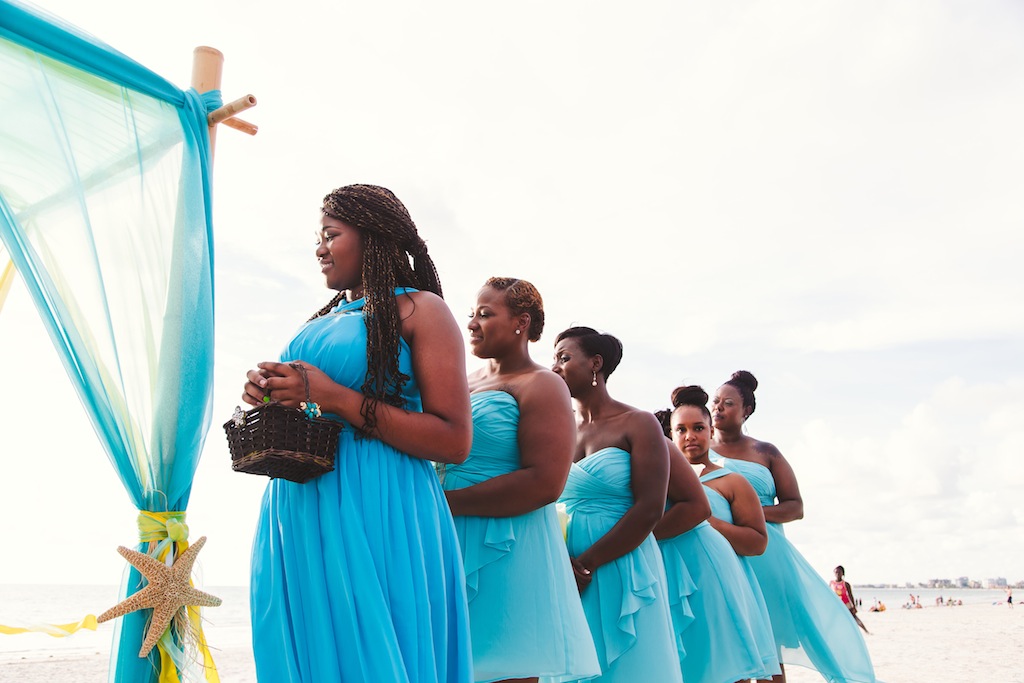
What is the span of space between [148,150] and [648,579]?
296 centimetres

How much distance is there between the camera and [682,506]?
506cm

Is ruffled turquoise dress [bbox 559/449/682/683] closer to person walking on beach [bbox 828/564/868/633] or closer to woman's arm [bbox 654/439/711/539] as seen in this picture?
woman's arm [bbox 654/439/711/539]

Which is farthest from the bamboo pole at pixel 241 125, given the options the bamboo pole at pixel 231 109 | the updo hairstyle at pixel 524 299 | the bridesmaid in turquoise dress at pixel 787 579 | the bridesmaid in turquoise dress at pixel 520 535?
the bridesmaid in turquoise dress at pixel 787 579

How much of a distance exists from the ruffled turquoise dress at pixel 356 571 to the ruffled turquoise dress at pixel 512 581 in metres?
0.94

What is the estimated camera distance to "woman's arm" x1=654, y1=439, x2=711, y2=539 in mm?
5039

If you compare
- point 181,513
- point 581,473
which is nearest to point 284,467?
point 181,513

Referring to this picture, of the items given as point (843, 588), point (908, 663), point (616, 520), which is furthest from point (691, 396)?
point (843, 588)

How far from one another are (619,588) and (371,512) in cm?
220

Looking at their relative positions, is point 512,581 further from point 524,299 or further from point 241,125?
point 241,125

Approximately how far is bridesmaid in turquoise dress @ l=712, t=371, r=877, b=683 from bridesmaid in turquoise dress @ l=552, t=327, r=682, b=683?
182 cm

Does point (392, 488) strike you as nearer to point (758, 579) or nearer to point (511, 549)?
point (511, 549)

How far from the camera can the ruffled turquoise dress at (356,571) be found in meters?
2.43

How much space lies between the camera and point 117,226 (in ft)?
10.7

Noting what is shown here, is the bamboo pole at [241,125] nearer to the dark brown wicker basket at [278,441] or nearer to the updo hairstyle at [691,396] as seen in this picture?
the dark brown wicker basket at [278,441]
